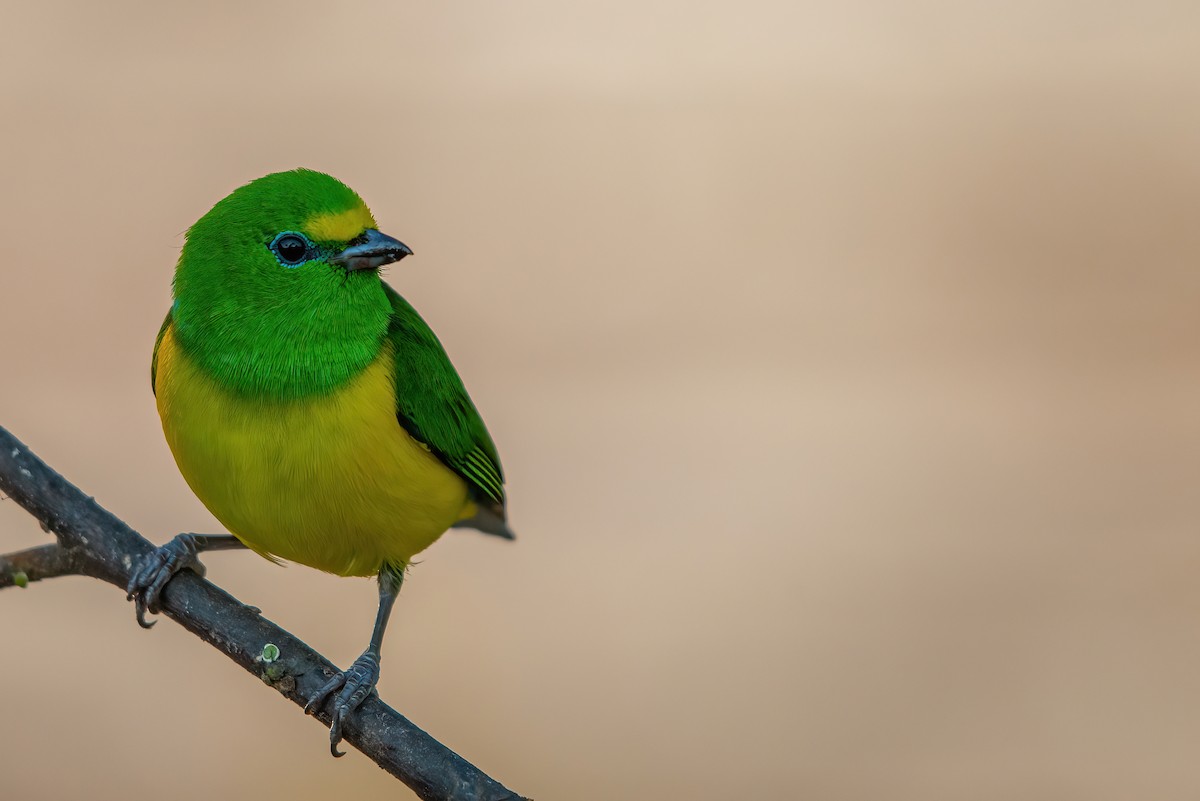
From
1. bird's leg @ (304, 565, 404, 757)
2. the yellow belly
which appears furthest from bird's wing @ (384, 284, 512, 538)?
bird's leg @ (304, 565, 404, 757)

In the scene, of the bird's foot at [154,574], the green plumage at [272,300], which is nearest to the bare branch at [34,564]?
the bird's foot at [154,574]

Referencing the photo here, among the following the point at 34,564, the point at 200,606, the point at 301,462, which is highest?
the point at 301,462

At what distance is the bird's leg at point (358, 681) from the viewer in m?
2.38

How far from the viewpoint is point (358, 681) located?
2492 millimetres

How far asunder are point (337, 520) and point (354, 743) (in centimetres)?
47

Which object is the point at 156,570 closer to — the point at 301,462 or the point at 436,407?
the point at 301,462

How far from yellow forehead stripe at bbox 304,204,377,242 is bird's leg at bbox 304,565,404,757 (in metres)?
0.85

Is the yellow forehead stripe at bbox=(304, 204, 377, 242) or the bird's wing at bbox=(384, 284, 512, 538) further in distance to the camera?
the bird's wing at bbox=(384, 284, 512, 538)

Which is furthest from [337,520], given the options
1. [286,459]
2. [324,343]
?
[324,343]

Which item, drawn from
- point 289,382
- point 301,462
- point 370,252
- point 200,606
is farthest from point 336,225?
point 200,606

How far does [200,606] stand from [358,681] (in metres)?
0.37

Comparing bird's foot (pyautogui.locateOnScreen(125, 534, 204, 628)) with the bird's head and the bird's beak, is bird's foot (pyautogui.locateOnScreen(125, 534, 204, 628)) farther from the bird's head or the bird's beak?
the bird's beak

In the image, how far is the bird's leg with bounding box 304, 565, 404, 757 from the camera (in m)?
2.38

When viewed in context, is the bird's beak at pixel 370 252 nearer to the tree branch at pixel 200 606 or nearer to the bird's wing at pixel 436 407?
the bird's wing at pixel 436 407
